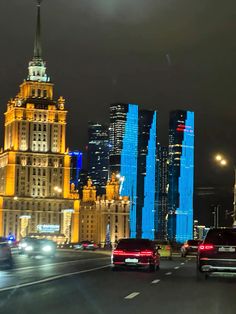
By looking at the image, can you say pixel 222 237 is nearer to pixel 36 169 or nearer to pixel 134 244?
pixel 134 244

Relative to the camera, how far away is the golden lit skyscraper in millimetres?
156875

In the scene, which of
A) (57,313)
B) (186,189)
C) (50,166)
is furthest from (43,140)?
(57,313)

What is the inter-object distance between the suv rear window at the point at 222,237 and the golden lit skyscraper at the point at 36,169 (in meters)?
128

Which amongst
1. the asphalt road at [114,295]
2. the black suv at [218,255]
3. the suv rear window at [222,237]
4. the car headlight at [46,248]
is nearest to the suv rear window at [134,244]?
the asphalt road at [114,295]

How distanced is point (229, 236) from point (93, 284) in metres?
5.80

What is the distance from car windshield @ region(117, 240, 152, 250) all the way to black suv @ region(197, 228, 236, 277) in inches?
229

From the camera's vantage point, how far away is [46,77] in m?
172

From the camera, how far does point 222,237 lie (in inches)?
981

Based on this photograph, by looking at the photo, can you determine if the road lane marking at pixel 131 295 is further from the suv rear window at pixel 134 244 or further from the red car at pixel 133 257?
the suv rear window at pixel 134 244

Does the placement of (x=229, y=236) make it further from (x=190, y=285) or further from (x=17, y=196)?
(x=17, y=196)

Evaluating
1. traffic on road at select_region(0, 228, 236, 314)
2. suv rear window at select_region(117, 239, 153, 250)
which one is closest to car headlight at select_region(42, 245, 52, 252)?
traffic on road at select_region(0, 228, 236, 314)

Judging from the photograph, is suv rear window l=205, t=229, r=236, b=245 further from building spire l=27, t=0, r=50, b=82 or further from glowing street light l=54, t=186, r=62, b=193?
building spire l=27, t=0, r=50, b=82

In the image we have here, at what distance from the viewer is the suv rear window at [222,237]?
81.0ft

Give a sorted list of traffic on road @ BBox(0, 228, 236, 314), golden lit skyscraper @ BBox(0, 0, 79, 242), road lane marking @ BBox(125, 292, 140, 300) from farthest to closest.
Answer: golden lit skyscraper @ BBox(0, 0, 79, 242)
road lane marking @ BBox(125, 292, 140, 300)
traffic on road @ BBox(0, 228, 236, 314)
